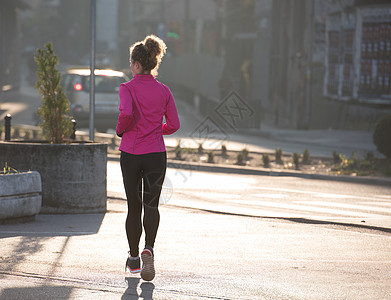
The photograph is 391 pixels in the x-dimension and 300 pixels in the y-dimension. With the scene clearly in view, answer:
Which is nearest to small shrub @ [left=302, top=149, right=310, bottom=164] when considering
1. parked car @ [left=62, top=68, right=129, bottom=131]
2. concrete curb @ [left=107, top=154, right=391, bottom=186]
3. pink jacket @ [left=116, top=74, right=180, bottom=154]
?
concrete curb @ [left=107, top=154, right=391, bottom=186]

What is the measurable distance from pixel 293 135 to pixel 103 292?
777 inches

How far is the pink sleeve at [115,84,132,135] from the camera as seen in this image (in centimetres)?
635

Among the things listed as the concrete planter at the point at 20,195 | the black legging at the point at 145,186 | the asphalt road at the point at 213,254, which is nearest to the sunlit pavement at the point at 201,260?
the asphalt road at the point at 213,254

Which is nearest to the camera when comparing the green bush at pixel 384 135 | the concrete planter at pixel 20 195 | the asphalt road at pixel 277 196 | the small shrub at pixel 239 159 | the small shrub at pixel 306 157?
the concrete planter at pixel 20 195

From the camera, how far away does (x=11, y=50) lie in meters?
56.4

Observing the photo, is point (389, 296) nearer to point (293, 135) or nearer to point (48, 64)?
point (48, 64)

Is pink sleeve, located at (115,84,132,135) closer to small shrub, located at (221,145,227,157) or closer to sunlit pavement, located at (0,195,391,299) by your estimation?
sunlit pavement, located at (0,195,391,299)

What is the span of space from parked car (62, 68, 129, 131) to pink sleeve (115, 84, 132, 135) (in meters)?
16.2

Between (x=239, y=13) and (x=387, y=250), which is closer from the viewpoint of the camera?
(x=387, y=250)

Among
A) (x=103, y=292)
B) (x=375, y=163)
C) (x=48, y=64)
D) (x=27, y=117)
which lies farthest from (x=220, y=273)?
(x=27, y=117)

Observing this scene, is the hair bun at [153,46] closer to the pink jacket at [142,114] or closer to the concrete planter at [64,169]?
the pink jacket at [142,114]

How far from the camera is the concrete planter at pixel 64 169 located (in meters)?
9.88

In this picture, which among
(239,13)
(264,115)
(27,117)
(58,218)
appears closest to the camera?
(58,218)

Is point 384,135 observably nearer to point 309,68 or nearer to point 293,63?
point 309,68
